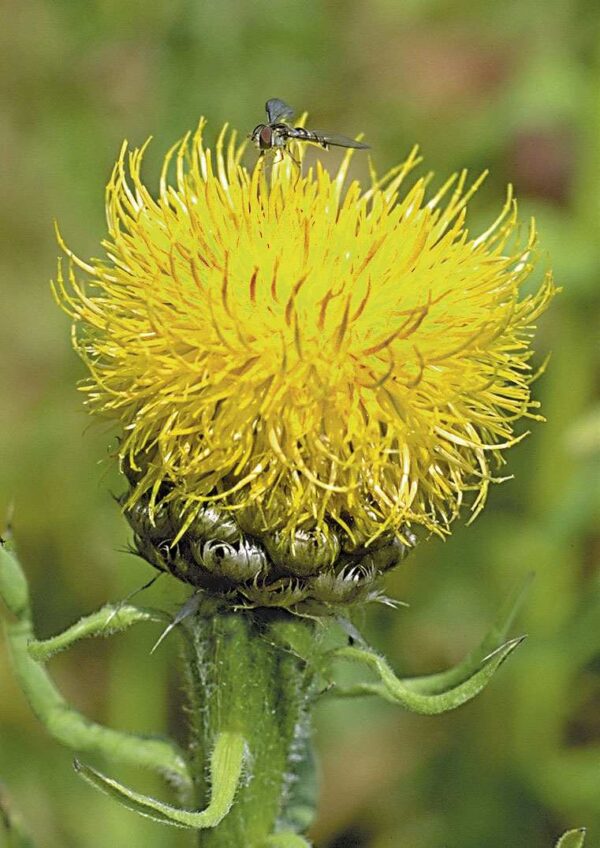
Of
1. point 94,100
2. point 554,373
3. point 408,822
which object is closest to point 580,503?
point 554,373

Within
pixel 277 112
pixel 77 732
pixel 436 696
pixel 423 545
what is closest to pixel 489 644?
pixel 436 696

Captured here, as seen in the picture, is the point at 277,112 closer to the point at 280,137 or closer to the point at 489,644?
the point at 280,137

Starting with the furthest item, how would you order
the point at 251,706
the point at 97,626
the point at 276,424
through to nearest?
the point at 251,706 → the point at 97,626 → the point at 276,424

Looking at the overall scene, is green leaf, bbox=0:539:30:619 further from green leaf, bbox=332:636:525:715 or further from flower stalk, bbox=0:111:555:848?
green leaf, bbox=332:636:525:715

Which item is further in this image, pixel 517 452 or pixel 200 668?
pixel 517 452

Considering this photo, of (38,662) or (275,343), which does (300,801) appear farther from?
(275,343)

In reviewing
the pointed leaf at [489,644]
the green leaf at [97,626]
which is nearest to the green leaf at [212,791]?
the green leaf at [97,626]
